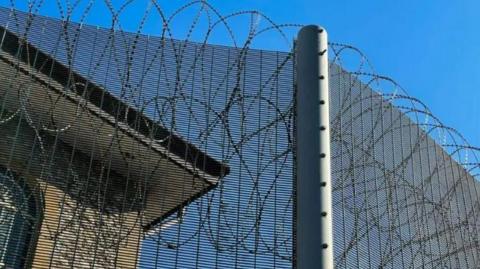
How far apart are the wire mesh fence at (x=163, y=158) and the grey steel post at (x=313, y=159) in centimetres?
209

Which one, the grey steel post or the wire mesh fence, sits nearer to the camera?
the grey steel post

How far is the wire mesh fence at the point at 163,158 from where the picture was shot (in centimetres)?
608

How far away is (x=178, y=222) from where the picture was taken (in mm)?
6117

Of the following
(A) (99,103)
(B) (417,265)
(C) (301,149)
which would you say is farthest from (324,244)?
(B) (417,265)

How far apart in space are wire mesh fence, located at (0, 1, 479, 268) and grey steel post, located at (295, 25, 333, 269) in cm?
209

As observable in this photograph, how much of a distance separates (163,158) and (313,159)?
2.87m

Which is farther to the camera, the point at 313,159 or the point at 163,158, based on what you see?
the point at 163,158

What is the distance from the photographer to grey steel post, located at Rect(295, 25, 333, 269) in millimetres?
3631

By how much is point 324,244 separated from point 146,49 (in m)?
3.93

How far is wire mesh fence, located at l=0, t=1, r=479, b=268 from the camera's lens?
6082 millimetres

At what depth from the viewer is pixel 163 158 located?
655 centimetres

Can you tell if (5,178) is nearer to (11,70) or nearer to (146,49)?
(11,70)

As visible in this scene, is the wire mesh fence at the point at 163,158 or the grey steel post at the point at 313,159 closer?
the grey steel post at the point at 313,159

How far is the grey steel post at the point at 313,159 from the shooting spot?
363 centimetres
